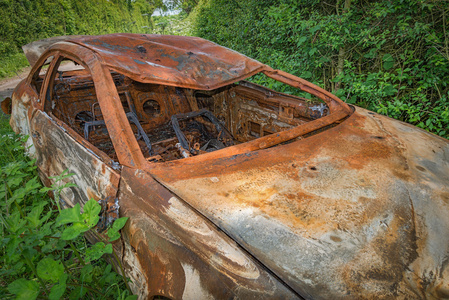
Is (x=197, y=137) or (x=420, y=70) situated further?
(x=420, y=70)

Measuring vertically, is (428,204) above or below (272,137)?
below

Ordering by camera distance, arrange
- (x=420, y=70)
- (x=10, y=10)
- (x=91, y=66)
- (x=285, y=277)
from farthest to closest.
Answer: (x=10, y=10), (x=420, y=70), (x=91, y=66), (x=285, y=277)

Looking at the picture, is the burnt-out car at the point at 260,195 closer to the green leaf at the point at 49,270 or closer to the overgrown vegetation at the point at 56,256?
A: the overgrown vegetation at the point at 56,256

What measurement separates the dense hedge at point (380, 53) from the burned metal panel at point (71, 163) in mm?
3226

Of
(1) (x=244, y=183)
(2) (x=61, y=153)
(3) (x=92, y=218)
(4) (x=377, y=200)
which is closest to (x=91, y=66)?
(2) (x=61, y=153)

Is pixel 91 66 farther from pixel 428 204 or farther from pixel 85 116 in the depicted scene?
pixel 428 204

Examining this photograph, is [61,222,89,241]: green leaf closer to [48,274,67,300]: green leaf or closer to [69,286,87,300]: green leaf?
[48,274,67,300]: green leaf

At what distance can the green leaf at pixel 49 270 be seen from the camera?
119 cm

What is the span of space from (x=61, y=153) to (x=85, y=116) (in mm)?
1337

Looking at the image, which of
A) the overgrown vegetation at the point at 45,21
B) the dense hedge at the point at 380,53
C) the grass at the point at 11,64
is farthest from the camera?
the overgrown vegetation at the point at 45,21

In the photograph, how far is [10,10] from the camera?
885cm

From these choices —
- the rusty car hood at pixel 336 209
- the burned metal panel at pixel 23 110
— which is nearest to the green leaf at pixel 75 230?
the rusty car hood at pixel 336 209

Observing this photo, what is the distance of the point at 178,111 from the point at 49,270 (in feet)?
7.68

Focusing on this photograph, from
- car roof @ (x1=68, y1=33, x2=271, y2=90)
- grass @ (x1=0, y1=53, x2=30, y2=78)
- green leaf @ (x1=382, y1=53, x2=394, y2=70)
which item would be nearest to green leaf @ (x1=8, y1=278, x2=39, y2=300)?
car roof @ (x1=68, y1=33, x2=271, y2=90)
